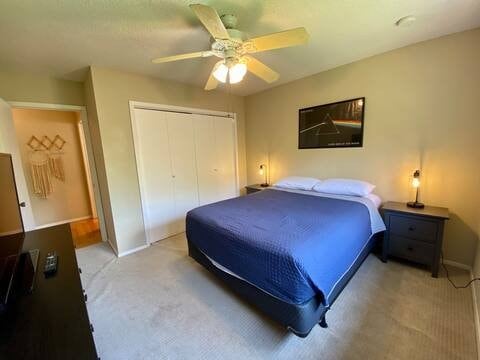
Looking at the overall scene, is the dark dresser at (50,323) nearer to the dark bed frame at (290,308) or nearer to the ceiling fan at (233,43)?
the dark bed frame at (290,308)

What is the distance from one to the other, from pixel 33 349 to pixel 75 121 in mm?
4523

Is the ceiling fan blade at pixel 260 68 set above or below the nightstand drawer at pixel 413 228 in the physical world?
above

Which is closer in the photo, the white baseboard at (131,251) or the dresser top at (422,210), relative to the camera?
the dresser top at (422,210)

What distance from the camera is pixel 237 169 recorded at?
4.12 metres

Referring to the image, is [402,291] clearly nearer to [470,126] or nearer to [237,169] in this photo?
[470,126]

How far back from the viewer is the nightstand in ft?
6.56

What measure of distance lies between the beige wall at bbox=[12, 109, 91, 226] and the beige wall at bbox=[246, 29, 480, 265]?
4.51m

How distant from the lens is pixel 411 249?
7.06 feet

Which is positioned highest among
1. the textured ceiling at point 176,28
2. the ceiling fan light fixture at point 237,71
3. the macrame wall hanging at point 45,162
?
the textured ceiling at point 176,28

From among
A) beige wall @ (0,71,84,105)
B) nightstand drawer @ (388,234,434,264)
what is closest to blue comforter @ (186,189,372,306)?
nightstand drawer @ (388,234,434,264)

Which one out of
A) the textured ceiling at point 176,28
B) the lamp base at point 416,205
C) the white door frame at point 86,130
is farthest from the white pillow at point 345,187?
the white door frame at point 86,130

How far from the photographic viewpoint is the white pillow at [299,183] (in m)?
2.97

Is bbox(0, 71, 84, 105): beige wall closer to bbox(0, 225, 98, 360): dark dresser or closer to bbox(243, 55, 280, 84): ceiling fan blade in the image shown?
bbox(0, 225, 98, 360): dark dresser

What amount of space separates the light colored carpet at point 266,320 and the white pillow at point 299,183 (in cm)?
116
